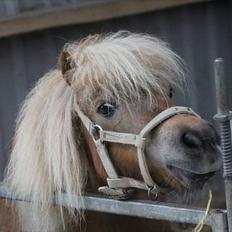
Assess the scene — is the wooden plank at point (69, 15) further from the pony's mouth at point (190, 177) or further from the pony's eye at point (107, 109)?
the pony's mouth at point (190, 177)

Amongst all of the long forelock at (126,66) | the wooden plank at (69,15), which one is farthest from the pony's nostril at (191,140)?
the wooden plank at (69,15)

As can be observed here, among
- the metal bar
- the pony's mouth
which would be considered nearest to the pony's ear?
the metal bar

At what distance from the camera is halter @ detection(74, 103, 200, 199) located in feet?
6.99

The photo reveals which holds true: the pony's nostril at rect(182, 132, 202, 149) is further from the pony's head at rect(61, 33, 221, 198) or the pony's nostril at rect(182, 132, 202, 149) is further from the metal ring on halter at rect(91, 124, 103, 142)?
the metal ring on halter at rect(91, 124, 103, 142)

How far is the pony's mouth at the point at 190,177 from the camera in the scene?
205 cm

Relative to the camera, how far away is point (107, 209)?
2172mm

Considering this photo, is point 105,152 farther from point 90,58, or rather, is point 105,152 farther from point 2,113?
point 2,113

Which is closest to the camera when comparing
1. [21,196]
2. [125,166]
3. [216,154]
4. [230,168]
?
[230,168]

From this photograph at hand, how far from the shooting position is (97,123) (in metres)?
2.29

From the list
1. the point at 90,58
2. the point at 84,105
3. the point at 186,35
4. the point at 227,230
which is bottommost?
the point at 227,230

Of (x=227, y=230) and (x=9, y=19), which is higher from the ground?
(x=9, y=19)

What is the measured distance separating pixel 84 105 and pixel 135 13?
1.95 metres

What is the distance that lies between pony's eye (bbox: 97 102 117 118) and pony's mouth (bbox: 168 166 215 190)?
30cm

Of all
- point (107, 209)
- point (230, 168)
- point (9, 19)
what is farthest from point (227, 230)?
point (9, 19)
